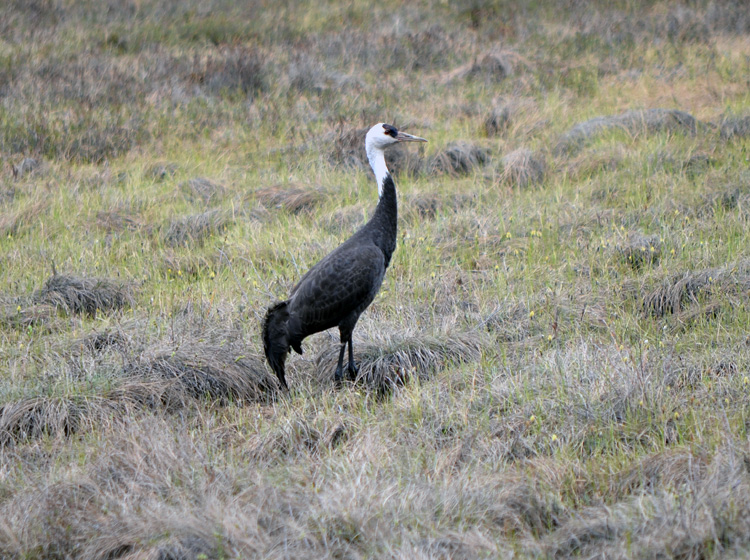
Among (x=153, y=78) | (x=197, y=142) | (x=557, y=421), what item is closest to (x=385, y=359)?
(x=557, y=421)

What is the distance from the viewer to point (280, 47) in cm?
1412

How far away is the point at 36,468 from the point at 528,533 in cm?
238

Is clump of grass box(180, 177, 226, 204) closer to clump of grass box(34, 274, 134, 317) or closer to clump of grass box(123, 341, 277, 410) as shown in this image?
clump of grass box(34, 274, 134, 317)

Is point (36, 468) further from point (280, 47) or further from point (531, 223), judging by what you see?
point (280, 47)

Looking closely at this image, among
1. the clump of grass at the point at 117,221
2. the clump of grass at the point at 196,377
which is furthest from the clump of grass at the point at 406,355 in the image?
the clump of grass at the point at 117,221

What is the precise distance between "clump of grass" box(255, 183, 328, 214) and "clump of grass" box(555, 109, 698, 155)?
2.97 metres

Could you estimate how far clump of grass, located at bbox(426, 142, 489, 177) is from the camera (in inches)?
338

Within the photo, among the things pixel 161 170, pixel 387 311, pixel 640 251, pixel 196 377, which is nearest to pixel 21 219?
pixel 161 170

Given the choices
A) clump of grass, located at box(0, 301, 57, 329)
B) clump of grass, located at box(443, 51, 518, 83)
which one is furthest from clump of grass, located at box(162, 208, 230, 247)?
clump of grass, located at box(443, 51, 518, 83)

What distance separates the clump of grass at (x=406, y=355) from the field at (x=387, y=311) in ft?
0.06

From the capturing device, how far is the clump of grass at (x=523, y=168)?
7.95 metres

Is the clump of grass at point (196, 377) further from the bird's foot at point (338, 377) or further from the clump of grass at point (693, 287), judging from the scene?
the clump of grass at point (693, 287)

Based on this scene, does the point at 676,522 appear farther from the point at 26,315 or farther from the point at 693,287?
the point at 26,315

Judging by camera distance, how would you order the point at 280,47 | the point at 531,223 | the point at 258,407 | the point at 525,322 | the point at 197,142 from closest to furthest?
the point at 258,407 → the point at 525,322 → the point at 531,223 → the point at 197,142 → the point at 280,47
